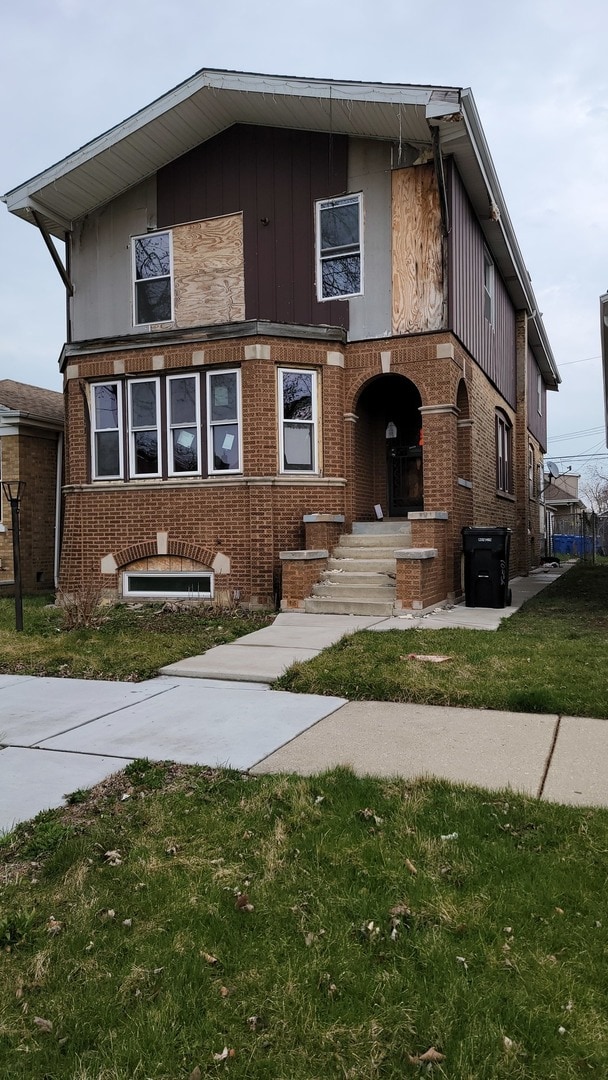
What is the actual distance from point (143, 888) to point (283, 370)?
937 centimetres

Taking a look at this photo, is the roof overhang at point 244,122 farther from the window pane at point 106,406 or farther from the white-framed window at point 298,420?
the white-framed window at point 298,420

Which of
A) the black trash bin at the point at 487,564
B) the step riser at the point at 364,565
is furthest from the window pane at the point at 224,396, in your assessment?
the black trash bin at the point at 487,564

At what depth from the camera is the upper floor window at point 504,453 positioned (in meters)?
16.1

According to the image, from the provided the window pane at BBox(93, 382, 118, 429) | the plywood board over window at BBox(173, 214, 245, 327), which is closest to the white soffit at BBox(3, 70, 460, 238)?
the plywood board over window at BBox(173, 214, 245, 327)

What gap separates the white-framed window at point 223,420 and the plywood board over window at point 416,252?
9.03ft

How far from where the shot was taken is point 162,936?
2525 millimetres

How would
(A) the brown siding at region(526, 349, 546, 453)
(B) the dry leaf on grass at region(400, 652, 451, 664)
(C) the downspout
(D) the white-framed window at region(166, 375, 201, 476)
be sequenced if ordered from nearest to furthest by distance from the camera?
(B) the dry leaf on grass at region(400, 652, 451, 664), (D) the white-framed window at region(166, 375, 201, 476), (C) the downspout, (A) the brown siding at region(526, 349, 546, 453)

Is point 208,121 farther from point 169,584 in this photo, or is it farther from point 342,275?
point 169,584

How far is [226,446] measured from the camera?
1141cm

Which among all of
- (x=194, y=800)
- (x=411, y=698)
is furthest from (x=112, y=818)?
(x=411, y=698)

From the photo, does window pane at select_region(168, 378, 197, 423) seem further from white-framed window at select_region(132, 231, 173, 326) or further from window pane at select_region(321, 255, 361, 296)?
window pane at select_region(321, 255, 361, 296)

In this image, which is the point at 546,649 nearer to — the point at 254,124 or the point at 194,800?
the point at 194,800

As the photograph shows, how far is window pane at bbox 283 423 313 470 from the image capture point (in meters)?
11.3

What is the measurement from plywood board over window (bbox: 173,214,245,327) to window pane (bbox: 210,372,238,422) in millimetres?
976
